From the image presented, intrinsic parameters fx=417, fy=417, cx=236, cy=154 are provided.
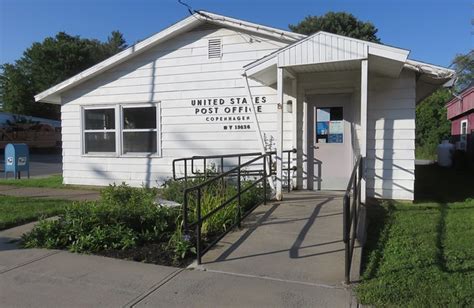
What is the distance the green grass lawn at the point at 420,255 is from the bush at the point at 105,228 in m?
2.84

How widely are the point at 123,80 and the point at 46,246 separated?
6206mm

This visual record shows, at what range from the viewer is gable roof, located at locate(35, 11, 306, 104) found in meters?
9.02

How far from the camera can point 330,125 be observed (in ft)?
29.1

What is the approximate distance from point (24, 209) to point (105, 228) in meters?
3.22

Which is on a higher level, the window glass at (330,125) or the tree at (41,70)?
the tree at (41,70)

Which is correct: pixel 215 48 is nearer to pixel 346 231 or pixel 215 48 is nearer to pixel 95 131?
pixel 95 131

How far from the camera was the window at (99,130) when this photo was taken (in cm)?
1116

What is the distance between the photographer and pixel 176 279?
4.28 meters

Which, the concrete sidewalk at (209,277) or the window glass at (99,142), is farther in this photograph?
the window glass at (99,142)

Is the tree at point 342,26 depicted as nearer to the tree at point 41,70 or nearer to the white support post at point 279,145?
the tree at point 41,70

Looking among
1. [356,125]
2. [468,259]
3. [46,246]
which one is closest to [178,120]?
[356,125]

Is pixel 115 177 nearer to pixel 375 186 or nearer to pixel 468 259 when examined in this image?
pixel 375 186

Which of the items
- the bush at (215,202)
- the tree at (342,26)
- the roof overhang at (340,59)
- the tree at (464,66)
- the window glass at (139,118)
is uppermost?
the tree at (342,26)

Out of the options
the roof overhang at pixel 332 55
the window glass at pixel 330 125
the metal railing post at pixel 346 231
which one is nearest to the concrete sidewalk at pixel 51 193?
the roof overhang at pixel 332 55
